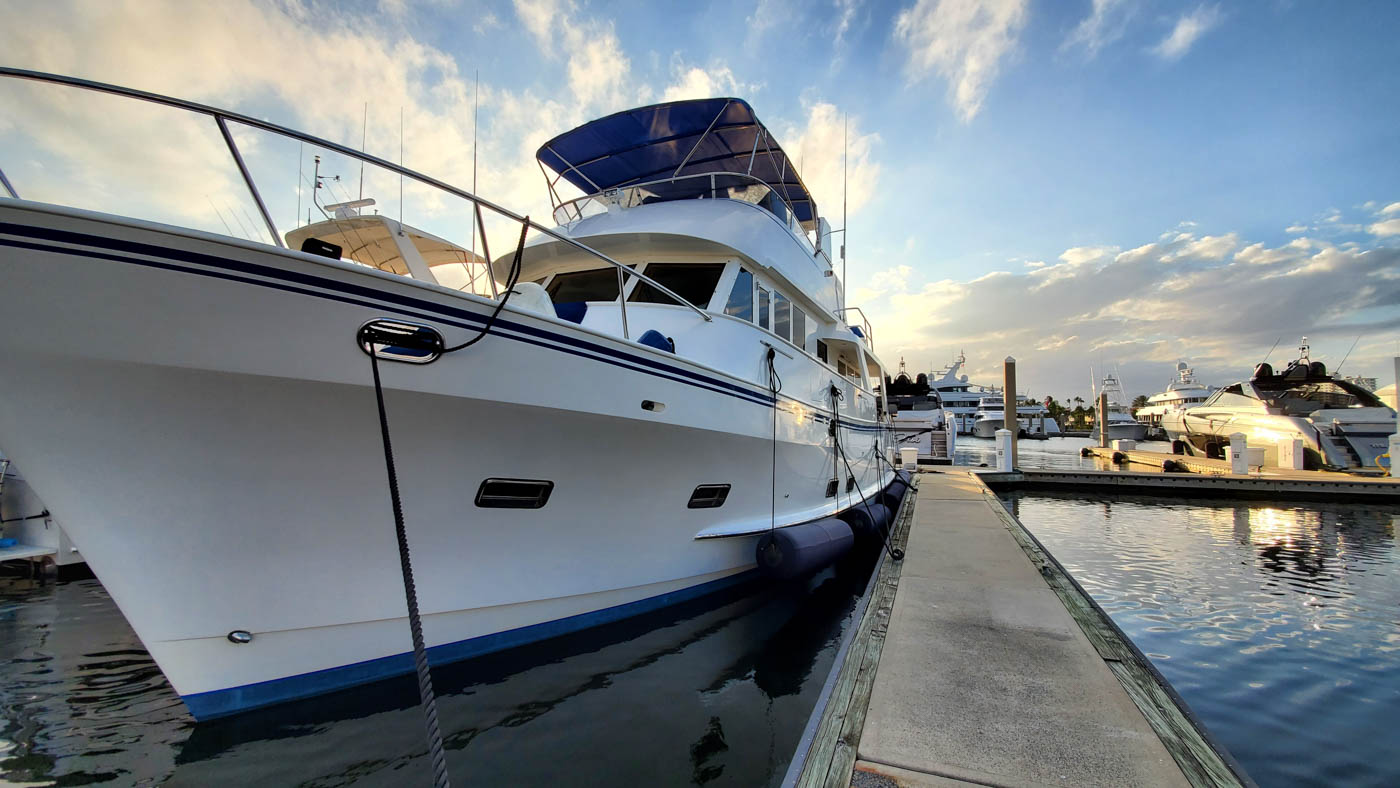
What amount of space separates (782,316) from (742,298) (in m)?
1.03

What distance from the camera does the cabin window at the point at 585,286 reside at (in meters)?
5.69

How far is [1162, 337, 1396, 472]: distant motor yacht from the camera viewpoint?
57.9 feet

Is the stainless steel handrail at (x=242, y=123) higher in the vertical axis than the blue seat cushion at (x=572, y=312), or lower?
higher

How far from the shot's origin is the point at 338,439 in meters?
2.86

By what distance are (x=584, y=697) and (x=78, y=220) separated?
3.46 meters

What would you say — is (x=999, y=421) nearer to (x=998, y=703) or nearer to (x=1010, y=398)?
(x=1010, y=398)

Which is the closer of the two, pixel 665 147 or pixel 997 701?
pixel 997 701

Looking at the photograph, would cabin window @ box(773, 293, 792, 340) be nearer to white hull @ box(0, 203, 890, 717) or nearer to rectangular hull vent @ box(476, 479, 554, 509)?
white hull @ box(0, 203, 890, 717)

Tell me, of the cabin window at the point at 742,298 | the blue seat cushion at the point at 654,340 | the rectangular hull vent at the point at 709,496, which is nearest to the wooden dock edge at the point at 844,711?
the rectangular hull vent at the point at 709,496

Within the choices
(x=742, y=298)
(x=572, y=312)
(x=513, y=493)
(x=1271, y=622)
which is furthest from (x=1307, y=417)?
(x=513, y=493)

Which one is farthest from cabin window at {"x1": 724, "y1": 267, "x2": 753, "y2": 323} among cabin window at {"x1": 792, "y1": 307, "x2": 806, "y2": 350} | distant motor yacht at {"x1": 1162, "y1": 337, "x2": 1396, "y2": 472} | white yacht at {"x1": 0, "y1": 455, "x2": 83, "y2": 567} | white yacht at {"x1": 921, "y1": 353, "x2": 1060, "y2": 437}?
white yacht at {"x1": 921, "y1": 353, "x2": 1060, "y2": 437}

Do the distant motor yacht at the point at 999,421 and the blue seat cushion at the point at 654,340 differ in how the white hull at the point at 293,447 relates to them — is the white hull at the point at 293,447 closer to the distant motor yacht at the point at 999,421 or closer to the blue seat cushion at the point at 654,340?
the blue seat cushion at the point at 654,340

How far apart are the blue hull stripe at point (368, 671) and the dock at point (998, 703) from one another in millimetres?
2006

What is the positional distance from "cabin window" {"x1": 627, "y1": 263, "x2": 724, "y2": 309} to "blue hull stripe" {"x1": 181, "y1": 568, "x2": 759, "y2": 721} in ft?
9.99
